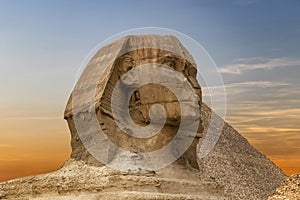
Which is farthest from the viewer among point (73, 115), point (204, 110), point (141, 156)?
point (204, 110)

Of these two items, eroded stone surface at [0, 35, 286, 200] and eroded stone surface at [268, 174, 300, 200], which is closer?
eroded stone surface at [0, 35, 286, 200]

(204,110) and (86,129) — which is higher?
(86,129)

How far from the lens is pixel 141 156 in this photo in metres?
11.9

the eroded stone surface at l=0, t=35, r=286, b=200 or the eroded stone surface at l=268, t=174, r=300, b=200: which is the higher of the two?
the eroded stone surface at l=0, t=35, r=286, b=200

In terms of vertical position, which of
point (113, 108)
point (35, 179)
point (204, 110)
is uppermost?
point (113, 108)

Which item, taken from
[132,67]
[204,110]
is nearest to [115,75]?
[132,67]

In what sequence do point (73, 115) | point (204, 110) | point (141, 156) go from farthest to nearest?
point (204, 110) < point (73, 115) < point (141, 156)

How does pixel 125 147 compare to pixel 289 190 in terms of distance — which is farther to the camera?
pixel 289 190

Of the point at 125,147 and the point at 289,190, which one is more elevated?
the point at 125,147

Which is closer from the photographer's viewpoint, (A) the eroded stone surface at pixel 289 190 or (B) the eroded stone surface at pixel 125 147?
(B) the eroded stone surface at pixel 125 147

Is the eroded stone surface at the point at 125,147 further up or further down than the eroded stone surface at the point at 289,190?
further up

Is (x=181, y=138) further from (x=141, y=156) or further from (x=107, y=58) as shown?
(x=107, y=58)

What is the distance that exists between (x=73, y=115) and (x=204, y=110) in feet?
156

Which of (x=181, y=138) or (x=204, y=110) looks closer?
(x=181, y=138)
